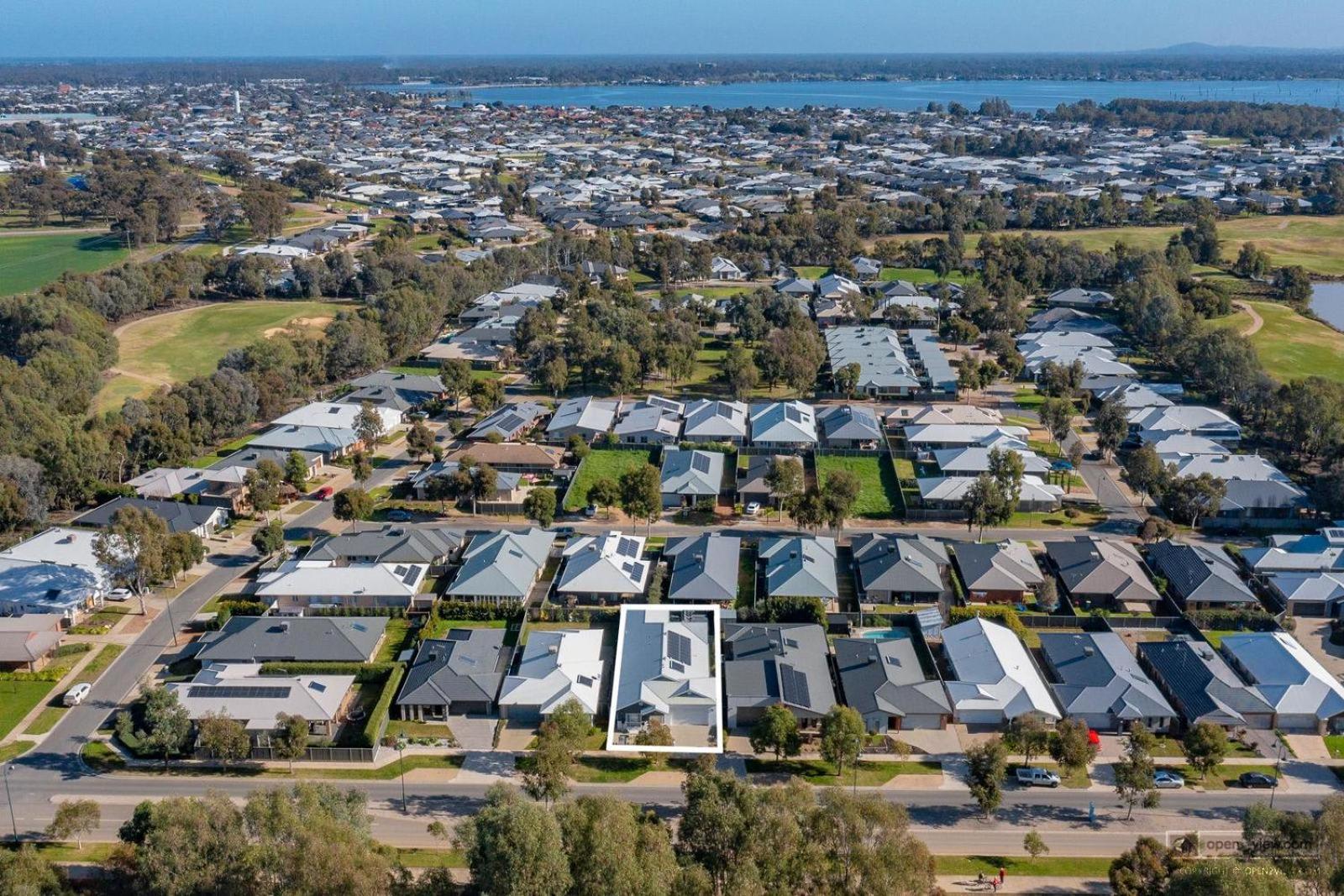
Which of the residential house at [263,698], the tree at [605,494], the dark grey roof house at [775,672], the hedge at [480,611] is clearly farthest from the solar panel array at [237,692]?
the tree at [605,494]

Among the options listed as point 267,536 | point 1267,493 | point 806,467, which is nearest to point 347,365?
point 267,536

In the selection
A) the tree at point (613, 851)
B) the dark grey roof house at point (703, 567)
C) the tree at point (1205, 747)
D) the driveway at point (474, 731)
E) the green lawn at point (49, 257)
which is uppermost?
the tree at point (613, 851)

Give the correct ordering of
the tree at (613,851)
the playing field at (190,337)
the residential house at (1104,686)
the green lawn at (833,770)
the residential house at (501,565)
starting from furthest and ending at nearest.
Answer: the playing field at (190,337)
the residential house at (501,565)
the residential house at (1104,686)
the green lawn at (833,770)
the tree at (613,851)

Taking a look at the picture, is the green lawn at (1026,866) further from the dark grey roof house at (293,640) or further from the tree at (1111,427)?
the tree at (1111,427)

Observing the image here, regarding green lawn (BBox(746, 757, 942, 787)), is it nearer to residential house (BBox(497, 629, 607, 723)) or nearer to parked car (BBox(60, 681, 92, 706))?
residential house (BBox(497, 629, 607, 723))

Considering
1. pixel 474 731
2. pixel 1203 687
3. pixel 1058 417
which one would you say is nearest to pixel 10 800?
pixel 474 731
